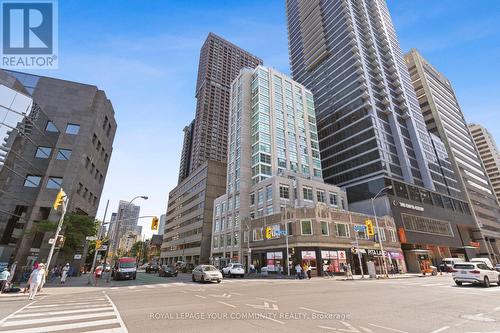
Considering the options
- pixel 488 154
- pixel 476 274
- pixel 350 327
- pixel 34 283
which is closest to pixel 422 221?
pixel 476 274

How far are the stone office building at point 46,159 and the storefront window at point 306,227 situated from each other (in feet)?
104

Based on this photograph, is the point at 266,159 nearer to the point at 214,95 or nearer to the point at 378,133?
the point at 378,133

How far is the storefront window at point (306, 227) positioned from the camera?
135 ft

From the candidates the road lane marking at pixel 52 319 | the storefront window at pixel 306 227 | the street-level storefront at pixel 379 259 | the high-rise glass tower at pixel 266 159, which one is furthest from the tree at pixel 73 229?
the street-level storefront at pixel 379 259

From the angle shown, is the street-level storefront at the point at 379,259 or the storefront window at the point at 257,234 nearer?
the street-level storefront at the point at 379,259

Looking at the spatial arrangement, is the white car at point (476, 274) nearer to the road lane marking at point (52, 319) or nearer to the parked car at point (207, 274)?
the parked car at point (207, 274)

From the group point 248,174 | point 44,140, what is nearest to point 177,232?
point 248,174

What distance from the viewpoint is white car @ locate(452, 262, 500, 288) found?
1838 cm

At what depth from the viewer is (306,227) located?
136 feet

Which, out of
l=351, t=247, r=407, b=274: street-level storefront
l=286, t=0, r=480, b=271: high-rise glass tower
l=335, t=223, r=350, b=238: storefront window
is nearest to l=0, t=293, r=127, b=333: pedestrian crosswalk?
l=335, t=223, r=350, b=238: storefront window

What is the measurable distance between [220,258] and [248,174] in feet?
71.2

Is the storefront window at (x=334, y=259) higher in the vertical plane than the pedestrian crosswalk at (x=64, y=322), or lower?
higher

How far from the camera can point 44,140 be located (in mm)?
38719

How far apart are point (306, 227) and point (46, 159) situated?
138ft
